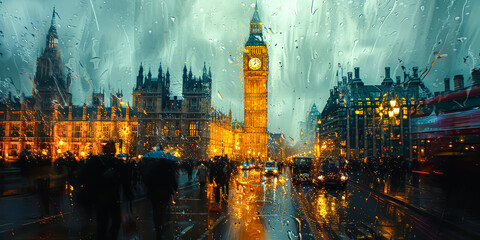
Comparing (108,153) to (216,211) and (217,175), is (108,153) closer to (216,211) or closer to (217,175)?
(216,211)

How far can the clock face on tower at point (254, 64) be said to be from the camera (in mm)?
131625

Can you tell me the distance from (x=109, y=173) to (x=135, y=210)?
8326 mm

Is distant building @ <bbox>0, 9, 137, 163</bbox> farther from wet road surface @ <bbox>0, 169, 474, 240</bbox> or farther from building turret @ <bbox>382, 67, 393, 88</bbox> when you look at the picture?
wet road surface @ <bbox>0, 169, 474, 240</bbox>

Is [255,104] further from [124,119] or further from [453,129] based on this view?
[453,129]

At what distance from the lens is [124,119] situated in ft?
336

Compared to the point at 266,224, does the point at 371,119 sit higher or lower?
higher

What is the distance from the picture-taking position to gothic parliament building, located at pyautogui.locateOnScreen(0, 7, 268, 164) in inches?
3337

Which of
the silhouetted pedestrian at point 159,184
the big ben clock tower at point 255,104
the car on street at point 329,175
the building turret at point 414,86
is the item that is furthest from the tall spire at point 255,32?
the silhouetted pedestrian at point 159,184

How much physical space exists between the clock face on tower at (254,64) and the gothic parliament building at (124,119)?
20594 mm

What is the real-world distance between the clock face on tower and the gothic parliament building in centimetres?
2059

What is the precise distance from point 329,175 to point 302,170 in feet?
31.9

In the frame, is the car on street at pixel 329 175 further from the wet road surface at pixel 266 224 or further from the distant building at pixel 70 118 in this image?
the distant building at pixel 70 118

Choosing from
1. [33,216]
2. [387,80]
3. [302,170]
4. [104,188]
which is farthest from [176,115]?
[104,188]

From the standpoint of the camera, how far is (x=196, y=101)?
91.9 metres
